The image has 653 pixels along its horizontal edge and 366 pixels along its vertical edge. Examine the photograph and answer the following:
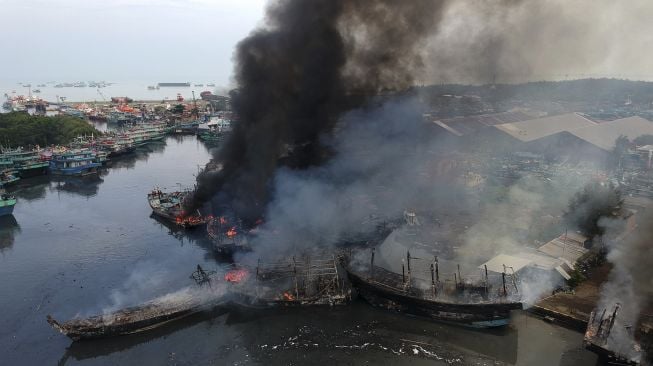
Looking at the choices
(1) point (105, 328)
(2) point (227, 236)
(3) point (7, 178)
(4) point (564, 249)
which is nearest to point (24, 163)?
(3) point (7, 178)

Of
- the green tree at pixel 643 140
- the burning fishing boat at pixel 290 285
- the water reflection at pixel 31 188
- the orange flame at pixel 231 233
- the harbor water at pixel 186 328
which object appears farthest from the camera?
the green tree at pixel 643 140

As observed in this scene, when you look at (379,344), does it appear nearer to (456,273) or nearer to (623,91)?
(456,273)

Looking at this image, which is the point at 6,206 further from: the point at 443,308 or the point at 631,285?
the point at 631,285

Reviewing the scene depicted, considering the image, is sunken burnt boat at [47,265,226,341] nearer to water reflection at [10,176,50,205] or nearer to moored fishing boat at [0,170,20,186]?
water reflection at [10,176,50,205]

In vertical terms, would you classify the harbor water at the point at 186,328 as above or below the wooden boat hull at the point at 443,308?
below

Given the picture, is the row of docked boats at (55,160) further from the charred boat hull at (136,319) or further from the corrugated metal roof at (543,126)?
the corrugated metal roof at (543,126)

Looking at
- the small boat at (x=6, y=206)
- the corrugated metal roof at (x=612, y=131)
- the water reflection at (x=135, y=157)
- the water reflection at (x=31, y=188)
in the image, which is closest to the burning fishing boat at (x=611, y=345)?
the corrugated metal roof at (x=612, y=131)
